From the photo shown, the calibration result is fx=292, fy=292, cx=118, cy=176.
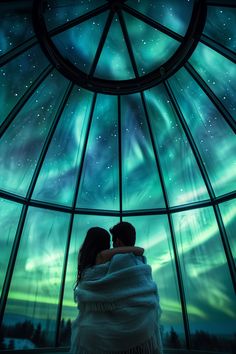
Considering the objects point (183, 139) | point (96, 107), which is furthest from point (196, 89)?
point (96, 107)

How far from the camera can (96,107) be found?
7.41 meters

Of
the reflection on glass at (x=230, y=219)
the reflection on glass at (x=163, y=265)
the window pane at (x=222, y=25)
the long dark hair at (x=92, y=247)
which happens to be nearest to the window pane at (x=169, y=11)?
the window pane at (x=222, y=25)

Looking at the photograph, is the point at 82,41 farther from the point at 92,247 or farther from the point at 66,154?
the point at 92,247

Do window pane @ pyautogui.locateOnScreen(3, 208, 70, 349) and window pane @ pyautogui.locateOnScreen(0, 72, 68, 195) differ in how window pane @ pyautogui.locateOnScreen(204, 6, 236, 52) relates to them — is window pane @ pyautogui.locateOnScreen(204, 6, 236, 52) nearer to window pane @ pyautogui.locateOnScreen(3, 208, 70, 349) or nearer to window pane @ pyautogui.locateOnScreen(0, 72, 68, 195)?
window pane @ pyautogui.locateOnScreen(0, 72, 68, 195)

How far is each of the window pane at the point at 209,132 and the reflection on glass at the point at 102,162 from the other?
170cm

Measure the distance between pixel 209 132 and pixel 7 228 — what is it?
582 centimetres

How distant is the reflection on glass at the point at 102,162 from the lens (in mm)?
7520

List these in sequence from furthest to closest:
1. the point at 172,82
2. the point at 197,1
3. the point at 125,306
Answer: the point at 172,82 → the point at 197,1 → the point at 125,306

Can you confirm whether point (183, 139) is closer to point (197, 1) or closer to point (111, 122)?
point (111, 122)

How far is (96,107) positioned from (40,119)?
1429mm

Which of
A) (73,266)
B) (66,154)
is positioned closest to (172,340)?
(73,266)

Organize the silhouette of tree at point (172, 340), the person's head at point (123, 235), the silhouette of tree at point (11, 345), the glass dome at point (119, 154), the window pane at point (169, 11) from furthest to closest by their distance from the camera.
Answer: the silhouette of tree at point (172, 340) → the silhouette of tree at point (11, 345) → the glass dome at point (119, 154) → the window pane at point (169, 11) → the person's head at point (123, 235)

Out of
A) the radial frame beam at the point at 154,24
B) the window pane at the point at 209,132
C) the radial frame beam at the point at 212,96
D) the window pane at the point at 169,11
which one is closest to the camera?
the window pane at the point at 169,11

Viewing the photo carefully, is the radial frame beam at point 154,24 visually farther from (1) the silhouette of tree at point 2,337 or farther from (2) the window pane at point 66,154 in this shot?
(1) the silhouette of tree at point 2,337
